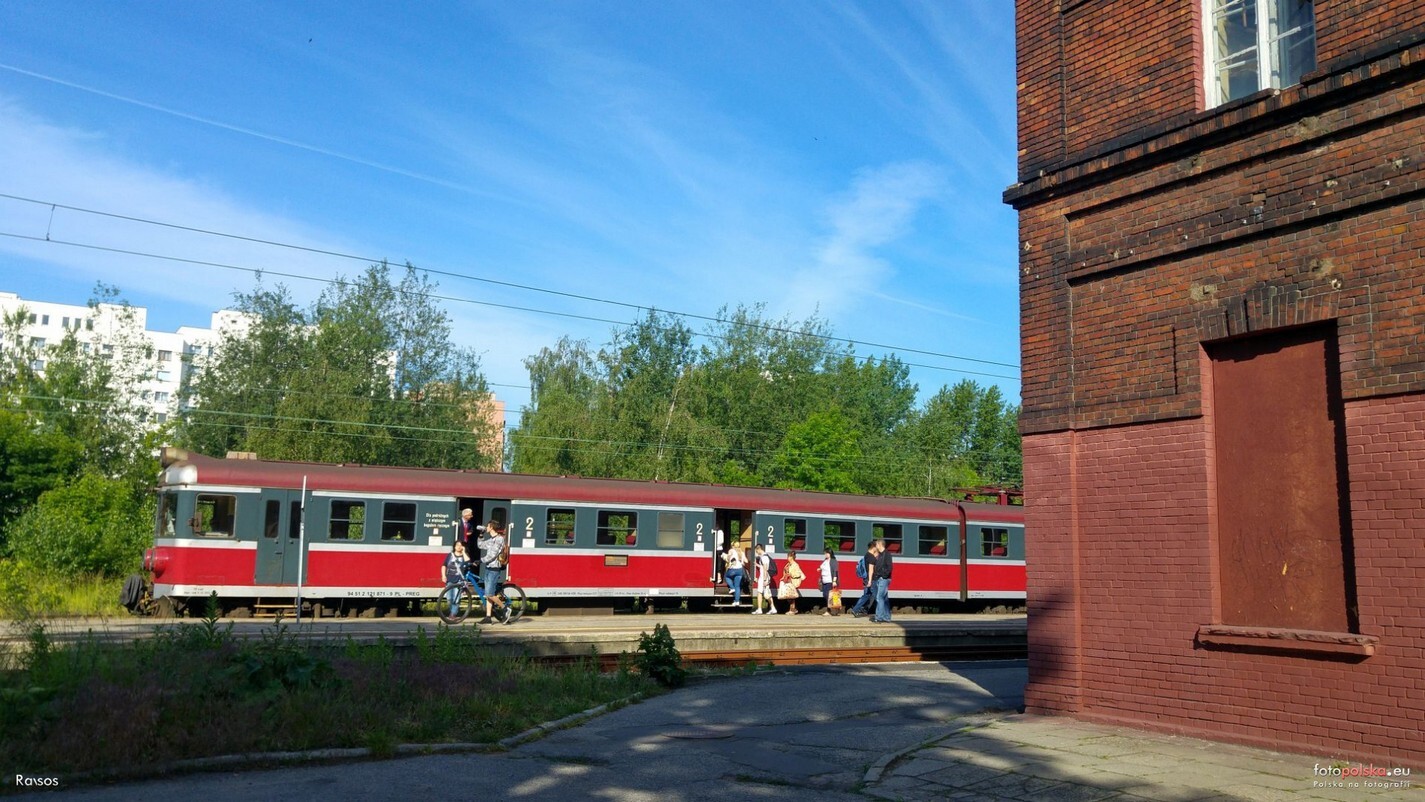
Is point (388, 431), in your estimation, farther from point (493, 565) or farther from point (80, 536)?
point (493, 565)

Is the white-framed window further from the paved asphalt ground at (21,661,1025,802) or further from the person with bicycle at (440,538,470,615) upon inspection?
the person with bicycle at (440,538,470,615)

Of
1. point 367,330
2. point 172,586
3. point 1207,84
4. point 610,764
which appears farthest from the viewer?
point 367,330

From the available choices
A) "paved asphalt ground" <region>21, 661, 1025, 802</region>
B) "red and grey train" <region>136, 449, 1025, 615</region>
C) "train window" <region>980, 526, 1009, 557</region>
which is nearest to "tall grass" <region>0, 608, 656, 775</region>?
"paved asphalt ground" <region>21, 661, 1025, 802</region>

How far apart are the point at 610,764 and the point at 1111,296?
258 inches

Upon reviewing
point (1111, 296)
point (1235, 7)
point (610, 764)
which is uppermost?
point (1235, 7)

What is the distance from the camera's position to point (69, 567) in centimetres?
2686

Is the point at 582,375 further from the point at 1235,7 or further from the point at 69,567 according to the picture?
the point at 1235,7

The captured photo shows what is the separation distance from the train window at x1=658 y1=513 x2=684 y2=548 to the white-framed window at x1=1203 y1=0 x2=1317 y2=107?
16837 mm

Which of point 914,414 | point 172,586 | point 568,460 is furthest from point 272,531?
point 914,414

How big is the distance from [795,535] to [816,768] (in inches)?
730

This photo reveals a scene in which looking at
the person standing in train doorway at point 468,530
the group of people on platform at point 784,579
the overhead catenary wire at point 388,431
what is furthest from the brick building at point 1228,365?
the overhead catenary wire at point 388,431

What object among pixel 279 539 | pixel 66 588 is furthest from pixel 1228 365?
pixel 66 588

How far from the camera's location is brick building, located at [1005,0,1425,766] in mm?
8477

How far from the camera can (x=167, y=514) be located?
835 inches
